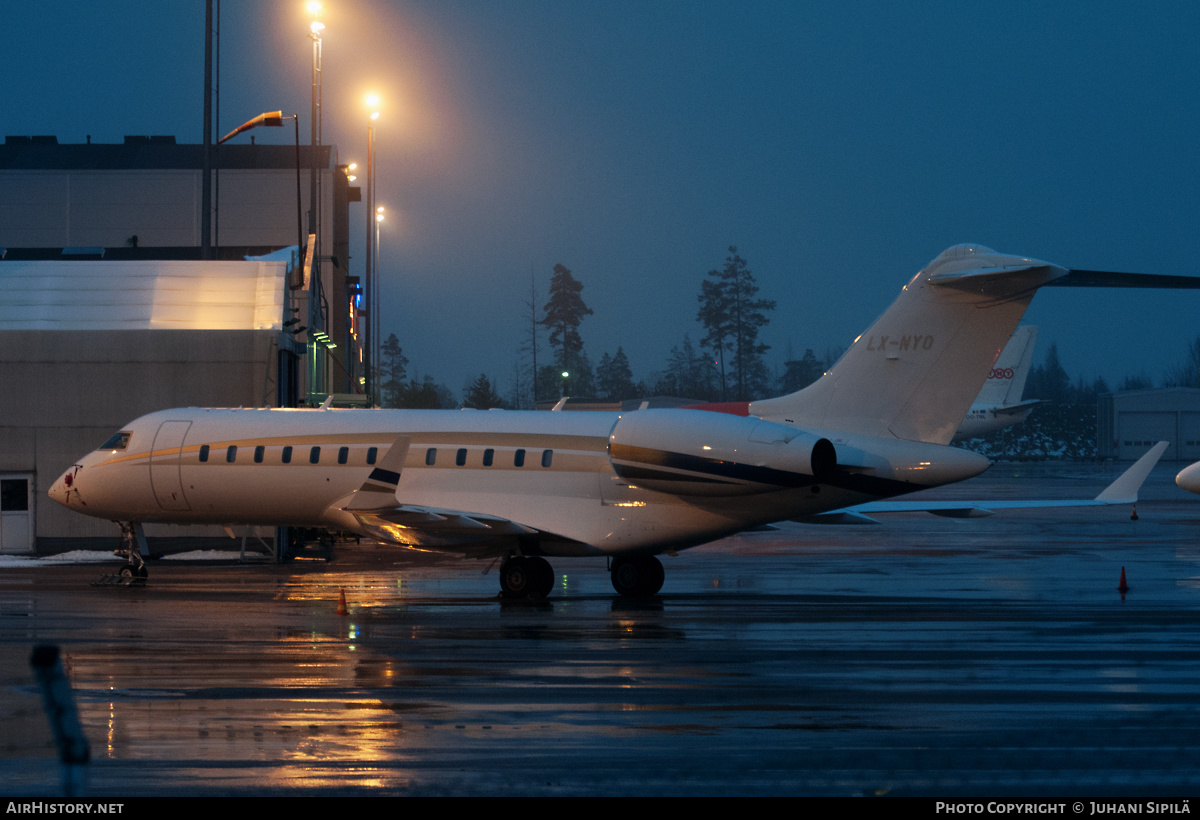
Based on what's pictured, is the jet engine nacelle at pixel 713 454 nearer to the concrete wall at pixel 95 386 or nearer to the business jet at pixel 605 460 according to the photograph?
the business jet at pixel 605 460

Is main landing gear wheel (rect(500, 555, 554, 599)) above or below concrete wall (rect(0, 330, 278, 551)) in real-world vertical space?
below

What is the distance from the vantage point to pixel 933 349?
55.3 ft

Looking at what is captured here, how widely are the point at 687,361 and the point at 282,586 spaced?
365 feet

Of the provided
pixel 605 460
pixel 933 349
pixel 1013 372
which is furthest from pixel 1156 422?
pixel 605 460

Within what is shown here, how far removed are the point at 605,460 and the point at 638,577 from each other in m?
1.92

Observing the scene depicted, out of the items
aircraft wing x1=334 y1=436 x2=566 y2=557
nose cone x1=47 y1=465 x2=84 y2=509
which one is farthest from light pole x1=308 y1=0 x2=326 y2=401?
aircraft wing x1=334 y1=436 x2=566 y2=557

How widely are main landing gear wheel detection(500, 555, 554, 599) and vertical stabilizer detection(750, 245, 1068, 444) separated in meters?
4.66

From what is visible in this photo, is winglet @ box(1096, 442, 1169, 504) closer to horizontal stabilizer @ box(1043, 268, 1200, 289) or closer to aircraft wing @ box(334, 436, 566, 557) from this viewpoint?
horizontal stabilizer @ box(1043, 268, 1200, 289)

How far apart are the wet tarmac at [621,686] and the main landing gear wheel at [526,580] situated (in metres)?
0.62

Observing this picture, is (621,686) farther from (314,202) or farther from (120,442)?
(314,202)

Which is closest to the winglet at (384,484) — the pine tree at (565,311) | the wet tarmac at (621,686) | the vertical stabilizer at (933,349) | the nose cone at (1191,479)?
the wet tarmac at (621,686)

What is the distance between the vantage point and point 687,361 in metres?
130

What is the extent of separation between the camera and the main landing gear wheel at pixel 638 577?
18.5 meters

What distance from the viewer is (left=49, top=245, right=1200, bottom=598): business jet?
16516 mm
